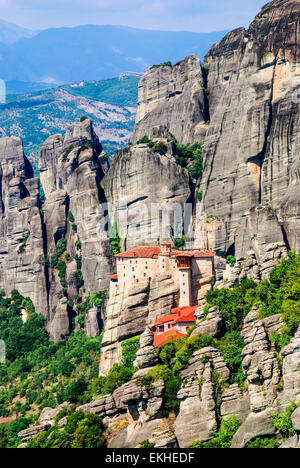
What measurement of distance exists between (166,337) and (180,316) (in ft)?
10.5

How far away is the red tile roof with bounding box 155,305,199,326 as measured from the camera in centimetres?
6100

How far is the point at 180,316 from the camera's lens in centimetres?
6266

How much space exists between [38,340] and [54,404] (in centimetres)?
1855

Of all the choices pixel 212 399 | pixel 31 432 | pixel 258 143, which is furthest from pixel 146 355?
pixel 258 143

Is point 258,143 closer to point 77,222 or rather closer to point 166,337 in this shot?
point 77,222

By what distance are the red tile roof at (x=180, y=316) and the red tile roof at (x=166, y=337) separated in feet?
3.56

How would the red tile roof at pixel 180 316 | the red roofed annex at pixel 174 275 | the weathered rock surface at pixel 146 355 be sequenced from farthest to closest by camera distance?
the red roofed annex at pixel 174 275, the red tile roof at pixel 180 316, the weathered rock surface at pixel 146 355

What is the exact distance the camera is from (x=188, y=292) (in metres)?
66.2

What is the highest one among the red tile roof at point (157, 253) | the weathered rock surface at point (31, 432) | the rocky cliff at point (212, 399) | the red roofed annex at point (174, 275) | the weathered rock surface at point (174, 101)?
the weathered rock surface at point (174, 101)

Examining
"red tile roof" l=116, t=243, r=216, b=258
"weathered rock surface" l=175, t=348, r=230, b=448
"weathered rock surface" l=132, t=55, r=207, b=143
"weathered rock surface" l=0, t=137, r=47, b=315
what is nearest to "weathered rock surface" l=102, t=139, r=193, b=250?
"weathered rock surface" l=132, t=55, r=207, b=143

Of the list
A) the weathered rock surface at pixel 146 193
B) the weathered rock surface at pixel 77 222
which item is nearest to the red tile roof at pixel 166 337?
the weathered rock surface at pixel 146 193

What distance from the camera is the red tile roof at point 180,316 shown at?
200 ft

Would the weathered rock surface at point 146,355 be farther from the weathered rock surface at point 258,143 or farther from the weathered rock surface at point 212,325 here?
the weathered rock surface at point 258,143
